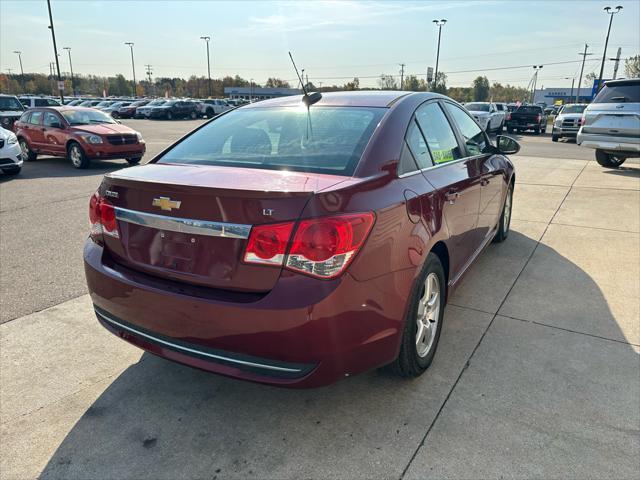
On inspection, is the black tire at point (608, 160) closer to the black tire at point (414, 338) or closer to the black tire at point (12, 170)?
the black tire at point (414, 338)

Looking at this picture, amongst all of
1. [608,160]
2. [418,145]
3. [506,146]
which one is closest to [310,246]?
[418,145]

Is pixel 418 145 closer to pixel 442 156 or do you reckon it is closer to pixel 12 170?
pixel 442 156

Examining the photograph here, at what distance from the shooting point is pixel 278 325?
2025 millimetres

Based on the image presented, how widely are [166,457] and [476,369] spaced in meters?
1.85

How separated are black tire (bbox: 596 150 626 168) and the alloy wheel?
11.3m

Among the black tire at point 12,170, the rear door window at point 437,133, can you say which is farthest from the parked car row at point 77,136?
the rear door window at point 437,133

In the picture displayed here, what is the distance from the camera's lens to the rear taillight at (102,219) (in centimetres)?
252

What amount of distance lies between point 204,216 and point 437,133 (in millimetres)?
1921

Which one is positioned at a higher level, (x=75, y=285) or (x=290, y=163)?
(x=290, y=163)

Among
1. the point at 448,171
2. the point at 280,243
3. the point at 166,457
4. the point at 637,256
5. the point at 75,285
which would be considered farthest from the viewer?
the point at 637,256

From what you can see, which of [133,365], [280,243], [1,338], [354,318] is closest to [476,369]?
[354,318]

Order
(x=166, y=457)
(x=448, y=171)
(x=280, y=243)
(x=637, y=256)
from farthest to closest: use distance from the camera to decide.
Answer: (x=637, y=256) < (x=448, y=171) < (x=166, y=457) < (x=280, y=243)

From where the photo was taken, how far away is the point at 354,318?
6.97 feet

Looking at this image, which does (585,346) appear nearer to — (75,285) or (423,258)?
(423,258)
